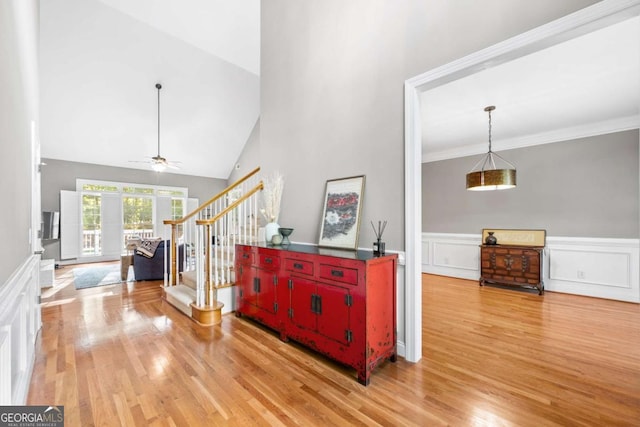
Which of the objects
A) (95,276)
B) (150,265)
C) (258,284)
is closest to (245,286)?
(258,284)

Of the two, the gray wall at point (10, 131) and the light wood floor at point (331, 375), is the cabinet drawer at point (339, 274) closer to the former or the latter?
the light wood floor at point (331, 375)

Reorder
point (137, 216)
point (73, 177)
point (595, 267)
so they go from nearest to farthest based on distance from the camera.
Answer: point (595, 267)
point (73, 177)
point (137, 216)

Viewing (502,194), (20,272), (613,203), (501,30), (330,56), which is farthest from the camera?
(502,194)

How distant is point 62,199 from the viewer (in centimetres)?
702

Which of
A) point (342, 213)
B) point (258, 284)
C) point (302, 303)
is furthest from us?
point (258, 284)

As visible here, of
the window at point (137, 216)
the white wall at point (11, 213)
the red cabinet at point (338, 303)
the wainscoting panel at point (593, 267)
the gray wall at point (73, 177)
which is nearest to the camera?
the white wall at point (11, 213)

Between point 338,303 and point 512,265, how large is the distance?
3.95 m

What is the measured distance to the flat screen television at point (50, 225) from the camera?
654cm

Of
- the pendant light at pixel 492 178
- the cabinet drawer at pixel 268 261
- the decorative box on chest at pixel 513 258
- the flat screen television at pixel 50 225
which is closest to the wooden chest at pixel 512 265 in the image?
the decorative box on chest at pixel 513 258

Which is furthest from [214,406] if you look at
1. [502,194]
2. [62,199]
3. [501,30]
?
[62,199]

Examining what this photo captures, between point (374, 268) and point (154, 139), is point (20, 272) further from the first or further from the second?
point (154, 139)

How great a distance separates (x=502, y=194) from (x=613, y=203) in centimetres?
142

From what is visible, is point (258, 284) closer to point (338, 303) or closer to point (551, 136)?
point (338, 303)

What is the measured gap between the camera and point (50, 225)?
6.61m
